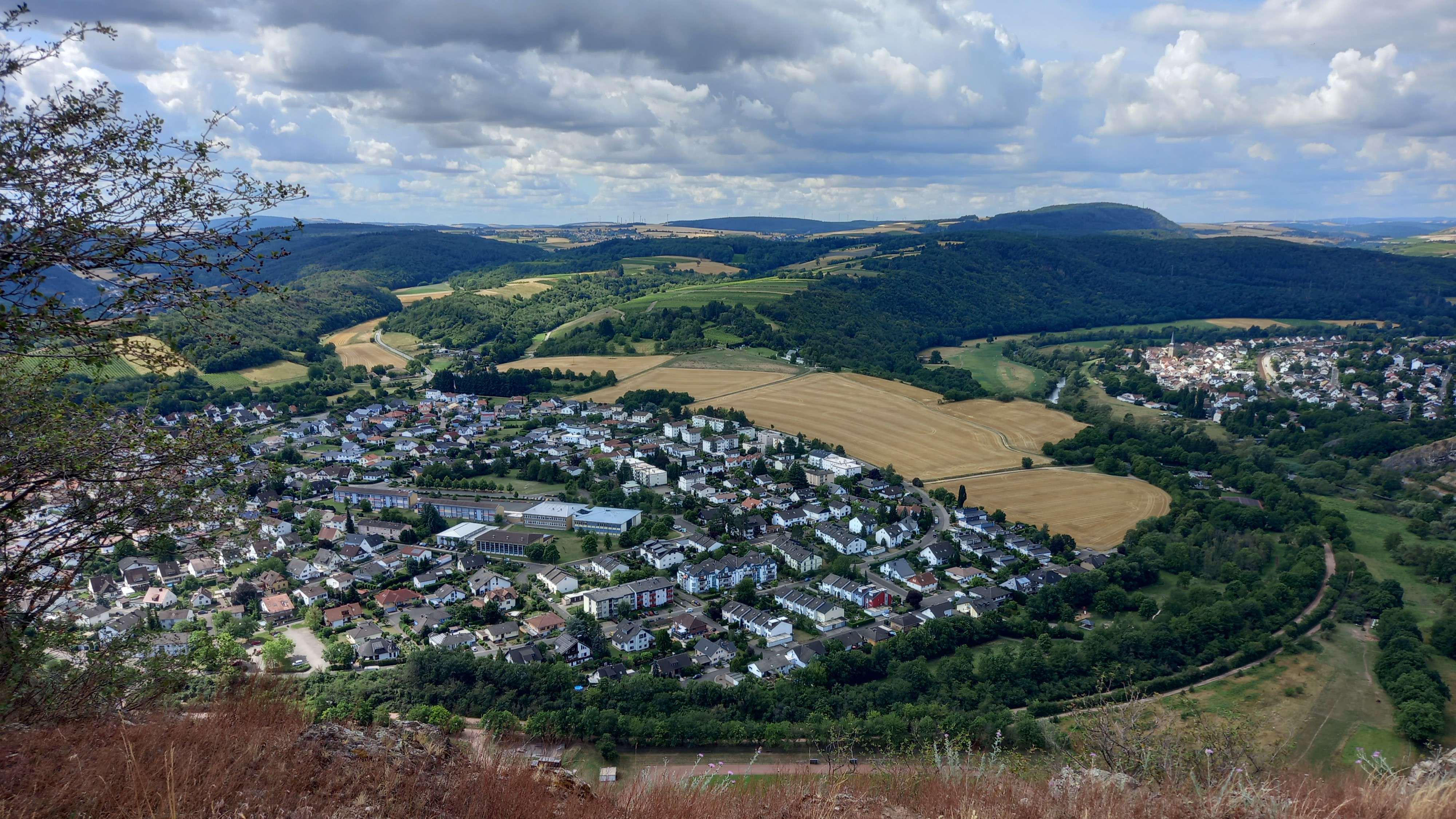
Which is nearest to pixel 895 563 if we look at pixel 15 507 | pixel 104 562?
pixel 15 507

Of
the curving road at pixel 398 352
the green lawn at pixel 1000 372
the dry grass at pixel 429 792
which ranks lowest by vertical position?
the curving road at pixel 398 352

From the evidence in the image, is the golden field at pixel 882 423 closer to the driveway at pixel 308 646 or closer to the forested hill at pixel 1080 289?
the forested hill at pixel 1080 289

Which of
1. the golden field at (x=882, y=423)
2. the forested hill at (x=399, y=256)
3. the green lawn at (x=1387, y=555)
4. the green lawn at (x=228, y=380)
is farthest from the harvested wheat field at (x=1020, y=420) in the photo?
the forested hill at (x=399, y=256)

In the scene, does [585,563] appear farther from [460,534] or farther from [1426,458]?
[1426,458]

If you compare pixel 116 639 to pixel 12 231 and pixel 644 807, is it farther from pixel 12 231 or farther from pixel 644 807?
pixel 644 807

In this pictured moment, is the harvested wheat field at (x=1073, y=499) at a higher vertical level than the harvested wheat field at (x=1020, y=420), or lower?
lower

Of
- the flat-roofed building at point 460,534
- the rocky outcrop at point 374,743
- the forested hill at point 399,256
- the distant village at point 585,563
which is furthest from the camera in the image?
the forested hill at point 399,256

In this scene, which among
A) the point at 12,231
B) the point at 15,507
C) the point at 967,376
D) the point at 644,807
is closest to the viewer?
the point at 12,231

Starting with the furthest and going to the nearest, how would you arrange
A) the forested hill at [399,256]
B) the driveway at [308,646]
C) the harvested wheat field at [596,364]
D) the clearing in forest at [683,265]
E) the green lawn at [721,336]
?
the forested hill at [399,256], the clearing in forest at [683,265], the green lawn at [721,336], the harvested wheat field at [596,364], the driveway at [308,646]
